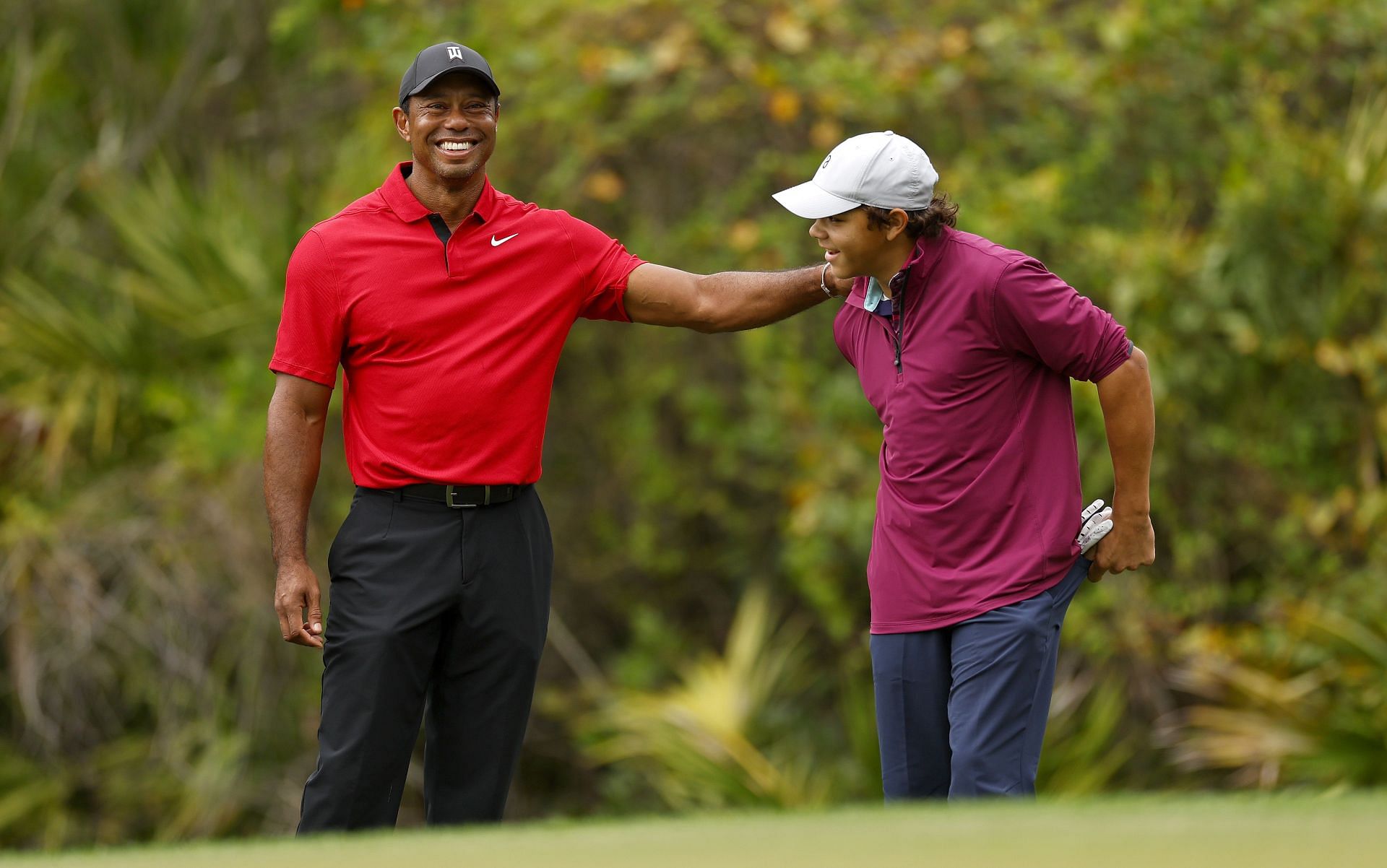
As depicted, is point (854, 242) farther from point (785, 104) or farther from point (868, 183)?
point (785, 104)

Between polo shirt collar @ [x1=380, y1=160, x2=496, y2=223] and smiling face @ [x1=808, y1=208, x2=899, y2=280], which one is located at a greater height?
polo shirt collar @ [x1=380, y1=160, x2=496, y2=223]

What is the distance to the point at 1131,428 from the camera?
13.8 ft

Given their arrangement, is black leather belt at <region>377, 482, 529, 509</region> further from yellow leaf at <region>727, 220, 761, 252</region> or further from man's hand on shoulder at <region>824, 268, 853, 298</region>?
yellow leaf at <region>727, 220, 761, 252</region>

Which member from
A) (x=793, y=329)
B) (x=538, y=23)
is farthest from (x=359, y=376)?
(x=538, y=23)

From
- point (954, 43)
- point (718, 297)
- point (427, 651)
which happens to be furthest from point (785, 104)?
point (427, 651)

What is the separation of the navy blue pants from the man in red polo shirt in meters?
0.98

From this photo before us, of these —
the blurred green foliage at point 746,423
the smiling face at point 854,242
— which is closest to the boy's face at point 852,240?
the smiling face at point 854,242

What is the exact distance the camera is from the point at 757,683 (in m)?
7.91

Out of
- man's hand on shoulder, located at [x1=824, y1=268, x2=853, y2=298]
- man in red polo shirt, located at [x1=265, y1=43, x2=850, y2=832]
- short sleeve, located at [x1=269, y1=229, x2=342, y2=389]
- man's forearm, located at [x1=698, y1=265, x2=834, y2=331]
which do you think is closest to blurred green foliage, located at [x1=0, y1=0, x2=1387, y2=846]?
man's forearm, located at [x1=698, y1=265, x2=834, y2=331]

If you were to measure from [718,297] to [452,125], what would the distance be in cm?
89

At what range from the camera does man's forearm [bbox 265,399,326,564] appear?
4.52 m

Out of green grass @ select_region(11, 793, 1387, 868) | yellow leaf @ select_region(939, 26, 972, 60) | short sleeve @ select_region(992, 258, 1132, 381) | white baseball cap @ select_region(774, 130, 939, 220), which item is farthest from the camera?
yellow leaf @ select_region(939, 26, 972, 60)

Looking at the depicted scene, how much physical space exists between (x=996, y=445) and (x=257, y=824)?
5.28m

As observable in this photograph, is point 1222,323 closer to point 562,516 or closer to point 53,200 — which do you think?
point 562,516
